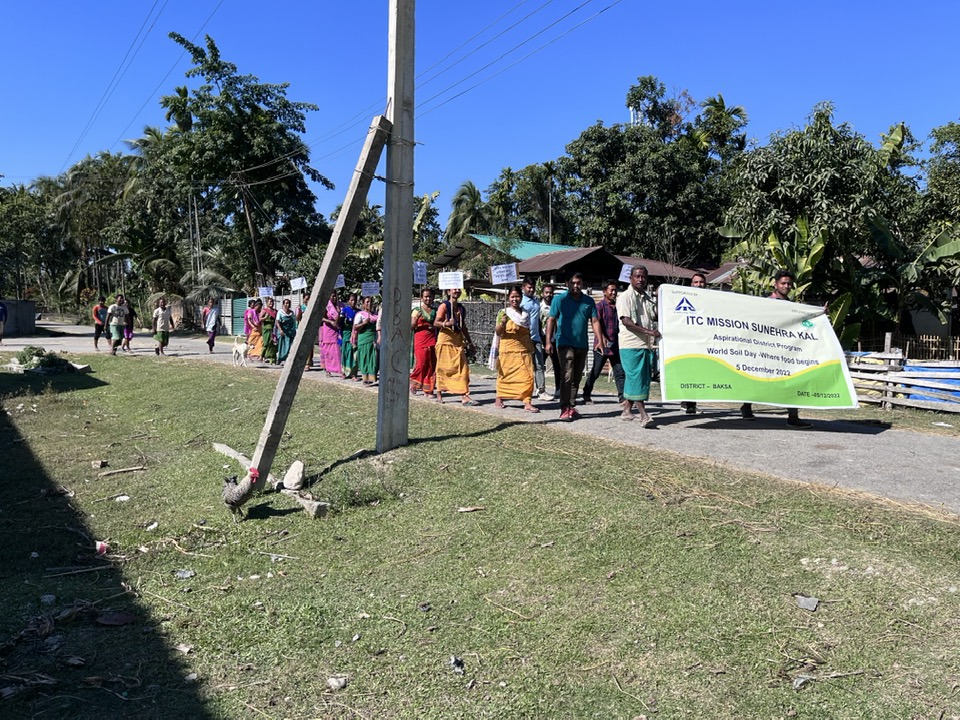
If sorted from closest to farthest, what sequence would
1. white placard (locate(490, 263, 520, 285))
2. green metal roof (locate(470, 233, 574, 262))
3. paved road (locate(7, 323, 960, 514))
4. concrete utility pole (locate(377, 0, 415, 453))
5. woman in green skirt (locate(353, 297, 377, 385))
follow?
paved road (locate(7, 323, 960, 514)), concrete utility pole (locate(377, 0, 415, 453)), woman in green skirt (locate(353, 297, 377, 385)), white placard (locate(490, 263, 520, 285)), green metal roof (locate(470, 233, 574, 262))

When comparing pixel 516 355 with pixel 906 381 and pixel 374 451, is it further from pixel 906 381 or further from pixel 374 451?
pixel 906 381

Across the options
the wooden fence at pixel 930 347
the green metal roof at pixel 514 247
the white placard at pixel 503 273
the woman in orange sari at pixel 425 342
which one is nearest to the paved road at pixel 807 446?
the woman in orange sari at pixel 425 342

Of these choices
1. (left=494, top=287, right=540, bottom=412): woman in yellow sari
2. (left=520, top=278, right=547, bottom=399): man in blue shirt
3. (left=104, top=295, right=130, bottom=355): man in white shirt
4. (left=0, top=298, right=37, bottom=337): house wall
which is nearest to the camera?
(left=494, top=287, right=540, bottom=412): woman in yellow sari

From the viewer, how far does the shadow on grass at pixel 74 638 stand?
12.7 ft

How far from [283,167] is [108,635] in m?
33.7

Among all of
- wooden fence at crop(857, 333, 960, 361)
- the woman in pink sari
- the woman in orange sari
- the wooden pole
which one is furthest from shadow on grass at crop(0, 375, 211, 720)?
wooden fence at crop(857, 333, 960, 361)

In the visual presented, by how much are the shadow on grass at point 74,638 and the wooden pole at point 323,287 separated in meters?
1.70

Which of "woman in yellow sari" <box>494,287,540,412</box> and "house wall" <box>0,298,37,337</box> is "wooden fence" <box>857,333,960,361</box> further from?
"house wall" <box>0,298,37,337</box>

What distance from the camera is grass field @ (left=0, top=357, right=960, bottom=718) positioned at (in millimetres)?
3717

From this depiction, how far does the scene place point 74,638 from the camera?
15.1ft

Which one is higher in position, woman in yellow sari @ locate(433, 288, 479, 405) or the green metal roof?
the green metal roof

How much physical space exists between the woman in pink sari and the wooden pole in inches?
324

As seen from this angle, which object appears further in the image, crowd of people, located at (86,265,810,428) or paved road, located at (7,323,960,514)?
crowd of people, located at (86,265,810,428)

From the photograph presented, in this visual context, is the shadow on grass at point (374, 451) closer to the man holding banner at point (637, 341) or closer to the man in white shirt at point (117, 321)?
the man holding banner at point (637, 341)
